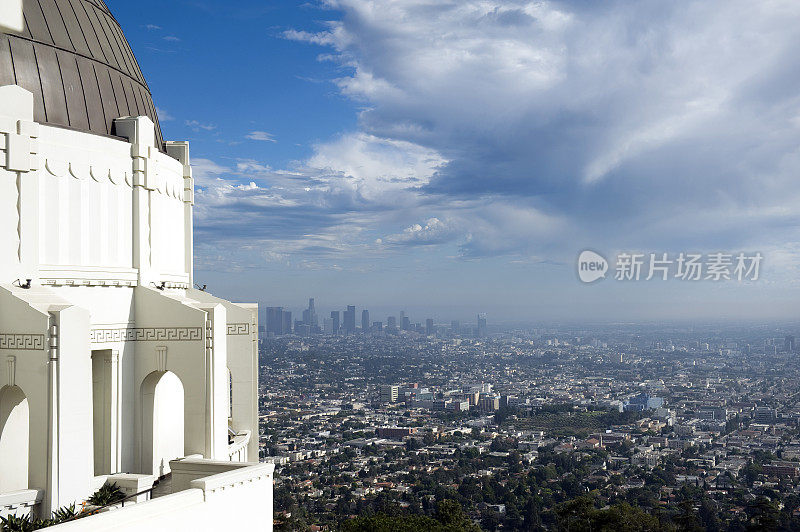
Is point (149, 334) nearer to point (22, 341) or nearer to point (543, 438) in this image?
point (22, 341)

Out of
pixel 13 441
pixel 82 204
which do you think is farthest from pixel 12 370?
pixel 82 204

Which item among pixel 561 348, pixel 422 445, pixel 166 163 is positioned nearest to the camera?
pixel 166 163

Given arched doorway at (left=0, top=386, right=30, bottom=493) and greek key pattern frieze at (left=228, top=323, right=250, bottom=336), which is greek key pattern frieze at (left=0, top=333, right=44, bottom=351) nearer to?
arched doorway at (left=0, top=386, right=30, bottom=493)

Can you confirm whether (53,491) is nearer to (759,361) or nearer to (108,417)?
(108,417)

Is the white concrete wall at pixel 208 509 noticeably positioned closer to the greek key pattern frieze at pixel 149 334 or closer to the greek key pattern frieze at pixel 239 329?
the greek key pattern frieze at pixel 149 334

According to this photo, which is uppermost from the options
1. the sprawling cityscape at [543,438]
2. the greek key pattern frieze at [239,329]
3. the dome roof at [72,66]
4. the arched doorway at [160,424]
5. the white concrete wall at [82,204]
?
the dome roof at [72,66]

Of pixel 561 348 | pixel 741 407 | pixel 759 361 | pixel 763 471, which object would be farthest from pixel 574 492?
pixel 561 348

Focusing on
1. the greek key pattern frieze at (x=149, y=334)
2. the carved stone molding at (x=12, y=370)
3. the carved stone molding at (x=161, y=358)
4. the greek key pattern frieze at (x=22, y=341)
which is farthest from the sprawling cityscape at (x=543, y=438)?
the greek key pattern frieze at (x=22, y=341)
